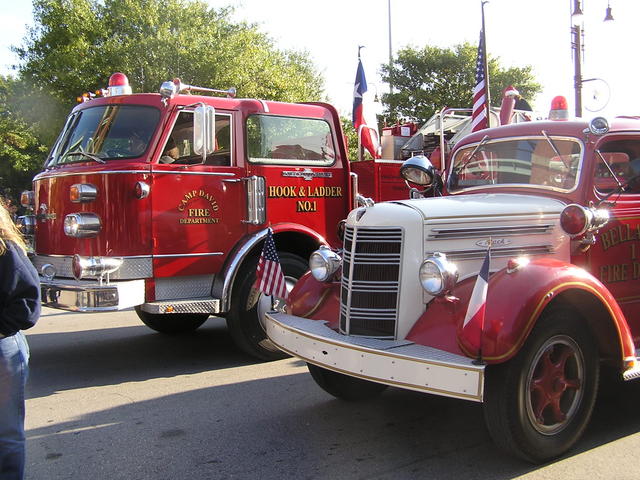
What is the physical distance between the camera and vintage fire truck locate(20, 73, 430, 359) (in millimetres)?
5656

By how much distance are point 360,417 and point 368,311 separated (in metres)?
1.01

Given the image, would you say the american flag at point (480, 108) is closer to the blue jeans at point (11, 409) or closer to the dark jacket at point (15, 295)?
the dark jacket at point (15, 295)

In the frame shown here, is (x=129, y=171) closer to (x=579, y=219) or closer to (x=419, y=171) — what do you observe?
(x=419, y=171)

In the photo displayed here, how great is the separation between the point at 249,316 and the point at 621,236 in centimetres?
343

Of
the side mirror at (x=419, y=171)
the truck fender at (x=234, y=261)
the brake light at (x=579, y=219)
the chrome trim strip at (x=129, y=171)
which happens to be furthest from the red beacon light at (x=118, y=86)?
the brake light at (x=579, y=219)

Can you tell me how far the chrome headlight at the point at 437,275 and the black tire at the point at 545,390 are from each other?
1.74 feet

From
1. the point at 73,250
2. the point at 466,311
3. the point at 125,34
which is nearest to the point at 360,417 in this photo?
the point at 466,311

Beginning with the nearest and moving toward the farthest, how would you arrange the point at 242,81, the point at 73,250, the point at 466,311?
the point at 466,311, the point at 73,250, the point at 242,81

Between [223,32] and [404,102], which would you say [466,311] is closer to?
[223,32]

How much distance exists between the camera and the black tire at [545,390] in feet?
11.3

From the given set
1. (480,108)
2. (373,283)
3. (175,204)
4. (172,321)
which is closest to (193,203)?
(175,204)

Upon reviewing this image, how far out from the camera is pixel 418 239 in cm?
392

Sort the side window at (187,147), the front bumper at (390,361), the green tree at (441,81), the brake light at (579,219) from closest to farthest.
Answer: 1. the front bumper at (390,361)
2. the brake light at (579,219)
3. the side window at (187,147)
4. the green tree at (441,81)

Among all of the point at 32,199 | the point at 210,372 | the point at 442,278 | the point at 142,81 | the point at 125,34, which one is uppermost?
the point at 125,34
